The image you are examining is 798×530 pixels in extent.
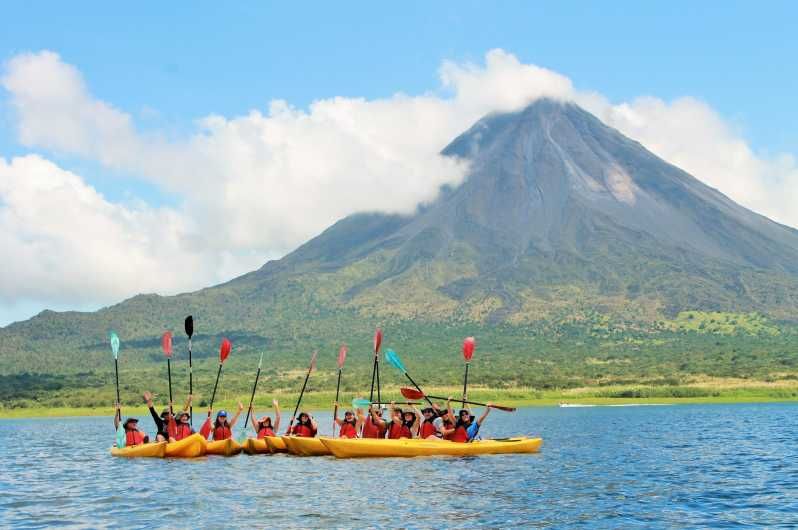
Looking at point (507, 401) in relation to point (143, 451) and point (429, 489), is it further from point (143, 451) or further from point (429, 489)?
point (429, 489)

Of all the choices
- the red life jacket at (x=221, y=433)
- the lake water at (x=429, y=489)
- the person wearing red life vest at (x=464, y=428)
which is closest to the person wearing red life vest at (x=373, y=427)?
the lake water at (x=429, y=489)

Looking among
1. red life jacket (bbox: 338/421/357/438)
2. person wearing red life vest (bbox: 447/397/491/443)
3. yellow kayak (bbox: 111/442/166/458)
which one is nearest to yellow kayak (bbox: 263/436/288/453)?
red life jacket (bbox: 338/421/357/438)

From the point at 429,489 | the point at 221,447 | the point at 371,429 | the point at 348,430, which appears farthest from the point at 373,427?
the point at 429,489

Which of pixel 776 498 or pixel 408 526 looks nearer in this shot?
pixel 408 526

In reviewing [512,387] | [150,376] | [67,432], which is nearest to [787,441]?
[67,432]

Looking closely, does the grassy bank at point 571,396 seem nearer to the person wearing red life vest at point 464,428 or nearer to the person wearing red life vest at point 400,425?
the person wearing red life vest at point 400,425

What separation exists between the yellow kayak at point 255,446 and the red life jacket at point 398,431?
20.0 ft

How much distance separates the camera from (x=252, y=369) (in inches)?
6594

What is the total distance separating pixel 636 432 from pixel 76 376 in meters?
124

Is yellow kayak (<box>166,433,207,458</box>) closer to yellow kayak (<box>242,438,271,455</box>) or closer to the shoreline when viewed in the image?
yellow kayak (<box>242,438,271,455</box>)

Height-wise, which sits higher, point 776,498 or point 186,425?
point 186,425

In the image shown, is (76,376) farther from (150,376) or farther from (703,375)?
(703,375)

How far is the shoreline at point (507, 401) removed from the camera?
107125 millimetres

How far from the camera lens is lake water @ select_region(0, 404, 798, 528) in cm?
2733
